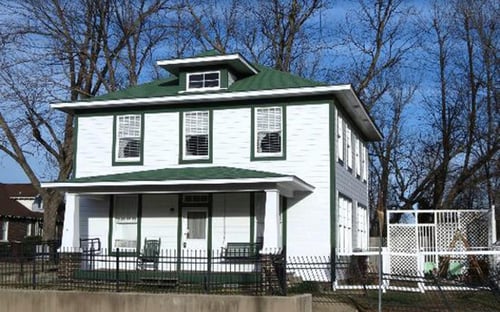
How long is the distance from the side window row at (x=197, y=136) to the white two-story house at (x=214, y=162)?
0.11ft

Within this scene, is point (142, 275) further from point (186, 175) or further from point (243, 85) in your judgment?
point (243, 85)

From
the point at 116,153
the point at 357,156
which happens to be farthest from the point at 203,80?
the point at 357,156

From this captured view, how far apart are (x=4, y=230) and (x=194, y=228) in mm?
29176

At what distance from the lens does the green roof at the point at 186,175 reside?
21.1 m

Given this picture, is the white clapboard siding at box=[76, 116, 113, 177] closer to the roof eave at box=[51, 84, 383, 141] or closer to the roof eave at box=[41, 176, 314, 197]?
the roof eave at box=[51, 84, 383, 141]

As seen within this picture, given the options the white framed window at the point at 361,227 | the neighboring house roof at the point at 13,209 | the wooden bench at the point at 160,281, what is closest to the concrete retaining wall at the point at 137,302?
the wooden bench at the point at 160,281

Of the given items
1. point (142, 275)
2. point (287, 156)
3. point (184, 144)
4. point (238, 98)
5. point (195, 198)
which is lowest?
point (142, 275)

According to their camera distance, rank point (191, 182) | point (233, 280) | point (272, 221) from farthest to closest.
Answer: point (191, 182) → point (272, 221) → point (233, 280)

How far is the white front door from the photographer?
910 inches

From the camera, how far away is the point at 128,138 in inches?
967

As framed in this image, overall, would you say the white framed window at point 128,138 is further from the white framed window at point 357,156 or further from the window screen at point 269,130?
the white framed window at point 357,156

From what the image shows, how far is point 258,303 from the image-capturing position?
1572 cm

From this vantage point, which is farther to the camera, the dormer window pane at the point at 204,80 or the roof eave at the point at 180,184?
the dormer window pane at the point at 204,80

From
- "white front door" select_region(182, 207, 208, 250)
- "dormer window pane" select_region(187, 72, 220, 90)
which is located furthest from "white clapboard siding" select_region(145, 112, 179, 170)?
"white front door" select_region(182, 207, 208, 250)
